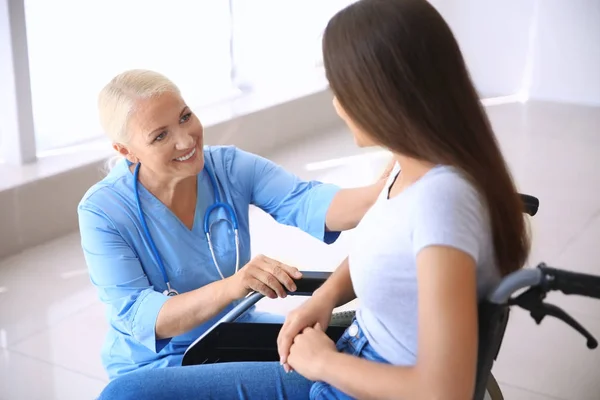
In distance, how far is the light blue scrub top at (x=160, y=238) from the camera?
1690 mm

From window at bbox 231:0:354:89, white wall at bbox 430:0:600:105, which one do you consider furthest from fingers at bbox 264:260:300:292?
white wall at bbox 430:0:600:105

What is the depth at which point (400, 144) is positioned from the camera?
116 centimetres

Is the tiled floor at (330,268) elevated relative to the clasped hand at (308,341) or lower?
lower

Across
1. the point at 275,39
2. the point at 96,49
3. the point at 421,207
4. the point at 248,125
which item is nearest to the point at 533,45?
the point at 275,39

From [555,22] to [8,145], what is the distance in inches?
152

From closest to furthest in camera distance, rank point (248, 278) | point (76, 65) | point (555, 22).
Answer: point (248, 278) < point (76, 65) < point (555, 22)

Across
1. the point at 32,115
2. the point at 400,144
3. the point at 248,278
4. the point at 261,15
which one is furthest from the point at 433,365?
the point at 261,15

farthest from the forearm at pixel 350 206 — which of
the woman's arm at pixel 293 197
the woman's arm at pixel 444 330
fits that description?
the woman's arm at pixel 444 330

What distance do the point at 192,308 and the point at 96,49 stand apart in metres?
2.54

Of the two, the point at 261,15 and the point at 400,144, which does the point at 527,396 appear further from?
the point at 261,15

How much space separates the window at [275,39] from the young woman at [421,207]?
3571mm

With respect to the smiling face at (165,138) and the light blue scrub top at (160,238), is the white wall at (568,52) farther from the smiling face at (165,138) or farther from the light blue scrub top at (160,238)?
the smiling face at (165,138)

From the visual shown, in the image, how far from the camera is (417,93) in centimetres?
110

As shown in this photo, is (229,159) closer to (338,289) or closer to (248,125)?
(338,289)
